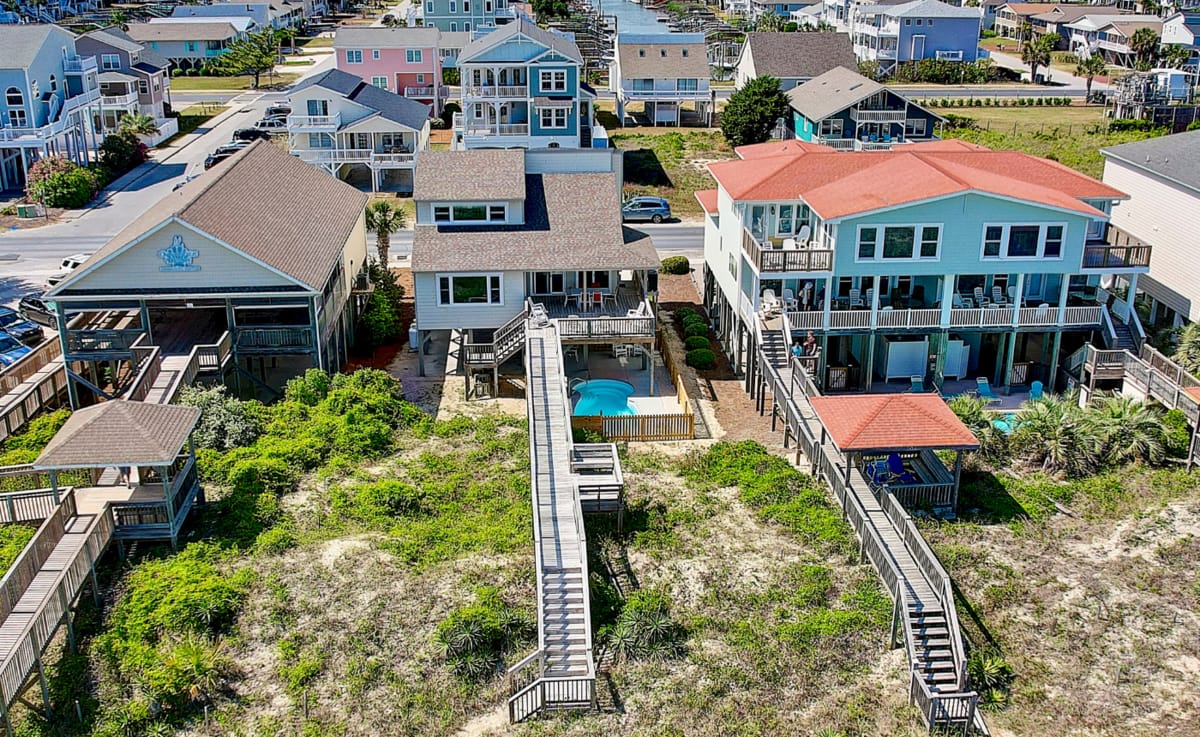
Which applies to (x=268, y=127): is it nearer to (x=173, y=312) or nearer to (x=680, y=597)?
(x=173, y=312)

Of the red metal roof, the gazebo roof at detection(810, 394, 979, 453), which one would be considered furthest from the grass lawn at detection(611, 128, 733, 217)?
→ the gazebo roof at detection(810, 394, 979, 453)

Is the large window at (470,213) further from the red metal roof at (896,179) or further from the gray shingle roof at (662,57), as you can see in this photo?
the gray shingle roof at (662,57)

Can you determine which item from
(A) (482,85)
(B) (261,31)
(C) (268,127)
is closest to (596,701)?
(A) (482,85)

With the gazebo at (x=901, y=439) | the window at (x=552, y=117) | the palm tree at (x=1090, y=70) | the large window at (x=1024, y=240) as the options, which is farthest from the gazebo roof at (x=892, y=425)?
the palm tree at (x=1090, y=70)

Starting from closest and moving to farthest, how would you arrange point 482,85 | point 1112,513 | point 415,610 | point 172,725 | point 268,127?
1. point 172,725
2. point 415,610
3. point 1112,513
4. point 482,85
5. point 268,127

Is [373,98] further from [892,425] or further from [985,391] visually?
[892,425]

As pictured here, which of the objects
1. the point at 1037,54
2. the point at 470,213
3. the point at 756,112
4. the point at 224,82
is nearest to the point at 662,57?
the point at 756,112
